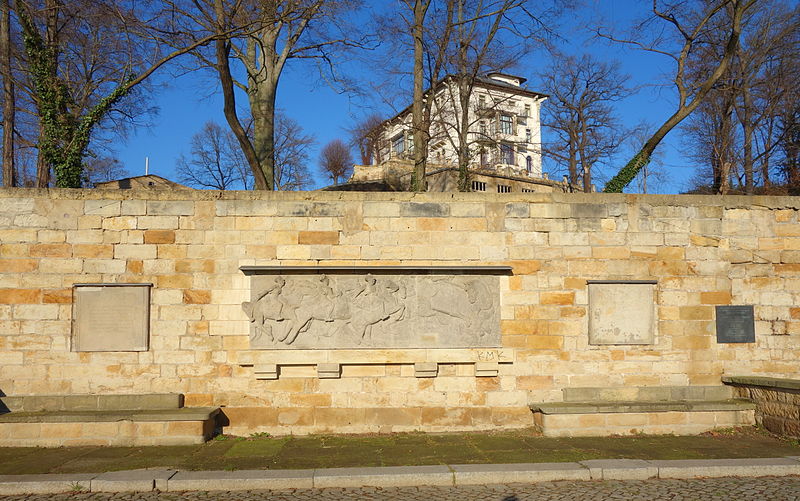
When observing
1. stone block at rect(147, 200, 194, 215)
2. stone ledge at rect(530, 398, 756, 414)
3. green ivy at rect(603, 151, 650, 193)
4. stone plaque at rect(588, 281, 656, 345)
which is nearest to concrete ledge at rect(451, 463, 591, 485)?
stone ledge at rect(530, 398, 756, 414)

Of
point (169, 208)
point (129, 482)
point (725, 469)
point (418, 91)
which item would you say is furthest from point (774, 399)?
point (418, 91)

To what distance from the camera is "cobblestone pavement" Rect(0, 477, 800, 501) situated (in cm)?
509

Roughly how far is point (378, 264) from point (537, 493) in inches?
138

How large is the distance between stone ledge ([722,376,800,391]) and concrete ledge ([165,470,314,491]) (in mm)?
5898

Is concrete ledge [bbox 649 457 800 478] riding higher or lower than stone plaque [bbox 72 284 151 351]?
lower

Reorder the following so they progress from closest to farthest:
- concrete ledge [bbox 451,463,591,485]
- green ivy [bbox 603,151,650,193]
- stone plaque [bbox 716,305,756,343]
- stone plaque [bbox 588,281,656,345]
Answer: concrete ledge [bbox 451,463,591,485] → stone plaque [bbox 588,281,656,345] → stone plaque [bbox 716,305,756,343] → green ivy [bbox 603,151,650,193]

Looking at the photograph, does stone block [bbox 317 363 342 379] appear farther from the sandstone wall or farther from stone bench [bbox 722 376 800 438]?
stone bench [bbox 722 376 800 438]

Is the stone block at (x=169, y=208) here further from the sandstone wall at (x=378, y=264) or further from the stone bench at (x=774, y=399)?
the stone bench at (x=774, y=399)

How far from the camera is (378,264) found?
757cm

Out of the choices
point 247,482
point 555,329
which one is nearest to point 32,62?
point 247,482

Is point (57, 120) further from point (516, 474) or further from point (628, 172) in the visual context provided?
point (628, 172)

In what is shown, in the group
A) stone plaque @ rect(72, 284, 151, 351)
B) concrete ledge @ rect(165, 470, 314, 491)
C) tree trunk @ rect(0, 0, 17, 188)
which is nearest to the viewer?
concrete ledge @ rect(165, 470, 314, 491)

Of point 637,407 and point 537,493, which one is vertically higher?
point 637,407

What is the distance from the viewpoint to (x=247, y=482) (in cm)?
540
